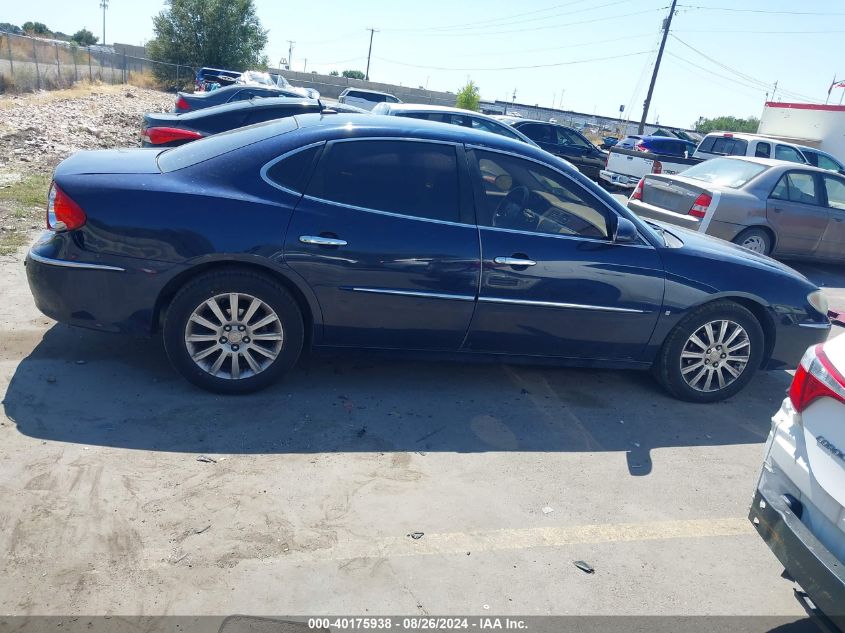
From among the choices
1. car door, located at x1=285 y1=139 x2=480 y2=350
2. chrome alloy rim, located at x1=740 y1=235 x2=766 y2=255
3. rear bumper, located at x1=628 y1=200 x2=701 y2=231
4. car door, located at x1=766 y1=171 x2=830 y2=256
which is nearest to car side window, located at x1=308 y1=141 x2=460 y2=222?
car door, located at x1=285 y1=139 x2=480 y2=350

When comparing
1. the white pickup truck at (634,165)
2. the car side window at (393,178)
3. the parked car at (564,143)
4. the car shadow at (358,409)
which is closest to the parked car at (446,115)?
the white pickup truck at (634,165)

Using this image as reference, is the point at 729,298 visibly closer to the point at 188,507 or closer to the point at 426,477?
the point at 426,477

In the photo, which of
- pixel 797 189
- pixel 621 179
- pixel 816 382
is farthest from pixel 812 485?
pixel 621 179

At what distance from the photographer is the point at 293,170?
4379mm

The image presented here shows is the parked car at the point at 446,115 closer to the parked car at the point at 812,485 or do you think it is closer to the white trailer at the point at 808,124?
the parked car at the point at 812,485

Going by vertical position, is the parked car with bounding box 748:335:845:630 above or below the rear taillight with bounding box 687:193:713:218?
below

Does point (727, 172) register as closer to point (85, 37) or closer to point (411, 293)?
point (411, 293)

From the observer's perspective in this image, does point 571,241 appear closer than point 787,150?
Yes

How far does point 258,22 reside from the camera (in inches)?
1909

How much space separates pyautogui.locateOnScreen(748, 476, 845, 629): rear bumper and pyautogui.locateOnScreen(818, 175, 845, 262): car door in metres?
9.01

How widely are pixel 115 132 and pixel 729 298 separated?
14.9 meters

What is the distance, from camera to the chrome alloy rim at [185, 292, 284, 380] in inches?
167

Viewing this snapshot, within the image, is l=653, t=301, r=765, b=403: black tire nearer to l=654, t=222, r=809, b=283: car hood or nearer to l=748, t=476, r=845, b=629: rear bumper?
l=654, t=222, r=809, b=283: car hood

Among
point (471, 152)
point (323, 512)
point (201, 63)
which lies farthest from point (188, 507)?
point (201, 63)
